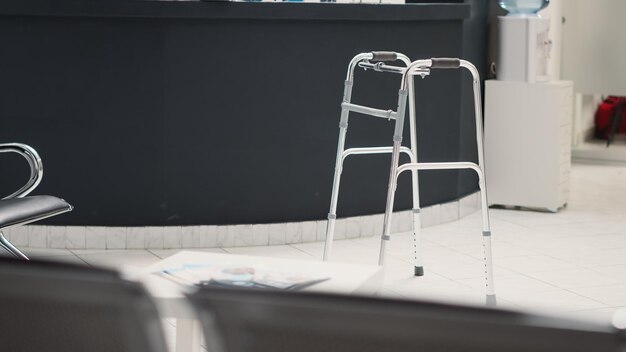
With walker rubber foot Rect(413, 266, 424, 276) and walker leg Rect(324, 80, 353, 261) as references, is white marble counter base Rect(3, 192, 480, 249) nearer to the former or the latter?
walker rubber foot Rect(413, 266, 424, 276)

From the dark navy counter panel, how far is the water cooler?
3.28 ft

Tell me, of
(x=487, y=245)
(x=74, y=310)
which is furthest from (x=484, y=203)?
(x=74, y=310)

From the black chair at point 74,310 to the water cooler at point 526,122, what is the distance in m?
5.31

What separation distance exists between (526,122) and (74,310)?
5355mm

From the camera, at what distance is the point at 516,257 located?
507 centimetres

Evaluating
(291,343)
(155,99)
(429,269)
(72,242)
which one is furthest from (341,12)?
(291,343)

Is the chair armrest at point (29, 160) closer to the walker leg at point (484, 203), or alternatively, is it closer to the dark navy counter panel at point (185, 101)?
the dark navy counter panel at point (185, 101)

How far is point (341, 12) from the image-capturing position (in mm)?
5184

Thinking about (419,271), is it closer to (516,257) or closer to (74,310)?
(516,257)

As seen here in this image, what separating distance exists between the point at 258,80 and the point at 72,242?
121 centimetres

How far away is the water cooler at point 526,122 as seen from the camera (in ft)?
20.1

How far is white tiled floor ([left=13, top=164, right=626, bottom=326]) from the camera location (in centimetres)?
432

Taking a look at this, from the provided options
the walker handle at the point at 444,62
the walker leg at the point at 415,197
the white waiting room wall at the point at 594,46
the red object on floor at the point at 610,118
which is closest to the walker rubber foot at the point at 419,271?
the walker leg at the point at 415,197

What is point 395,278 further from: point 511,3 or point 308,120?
point 511,3
